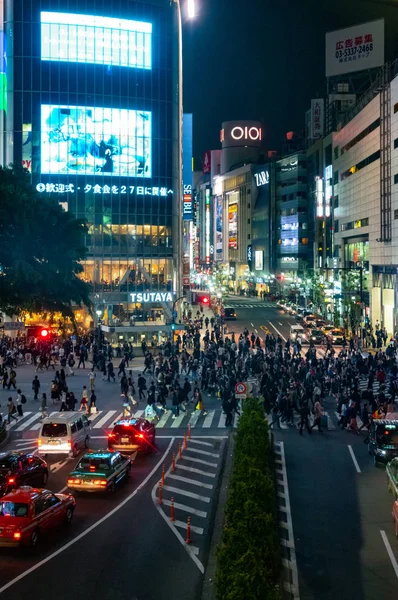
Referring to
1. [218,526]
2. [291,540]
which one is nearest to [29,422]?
[218,526]

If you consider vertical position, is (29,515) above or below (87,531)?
above

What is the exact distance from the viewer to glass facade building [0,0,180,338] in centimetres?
6869

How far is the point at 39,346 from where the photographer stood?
168ft

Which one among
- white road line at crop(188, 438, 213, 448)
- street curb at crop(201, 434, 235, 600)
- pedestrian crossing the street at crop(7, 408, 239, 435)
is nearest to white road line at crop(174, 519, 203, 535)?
street curb at crop(201, 434, 235, 600)

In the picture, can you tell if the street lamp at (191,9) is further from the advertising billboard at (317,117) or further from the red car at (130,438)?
the red car at (130,438)

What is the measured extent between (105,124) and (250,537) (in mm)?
63447

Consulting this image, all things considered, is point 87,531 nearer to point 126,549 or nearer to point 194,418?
point 126,549

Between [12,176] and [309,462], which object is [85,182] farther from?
[309,462]

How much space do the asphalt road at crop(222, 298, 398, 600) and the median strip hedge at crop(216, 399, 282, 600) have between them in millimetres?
1494

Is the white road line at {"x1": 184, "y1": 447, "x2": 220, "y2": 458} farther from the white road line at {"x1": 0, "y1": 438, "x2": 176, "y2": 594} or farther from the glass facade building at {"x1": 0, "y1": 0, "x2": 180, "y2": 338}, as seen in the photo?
the glass facade building at {"x1": 0, "y1": 0, "x2": 180, "y2": 338}

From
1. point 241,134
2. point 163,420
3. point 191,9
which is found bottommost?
point 163,420

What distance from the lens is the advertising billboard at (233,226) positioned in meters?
176

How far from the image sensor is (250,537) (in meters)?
11.2

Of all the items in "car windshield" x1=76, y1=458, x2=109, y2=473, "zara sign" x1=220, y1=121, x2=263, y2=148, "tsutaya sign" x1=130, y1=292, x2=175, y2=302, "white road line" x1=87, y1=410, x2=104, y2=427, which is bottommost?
"white road line" x1=87, y1=410, x2=104, y2=427
